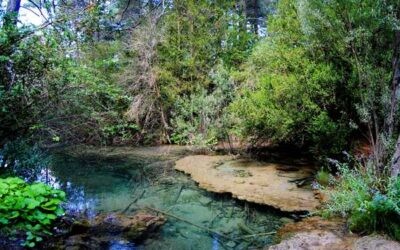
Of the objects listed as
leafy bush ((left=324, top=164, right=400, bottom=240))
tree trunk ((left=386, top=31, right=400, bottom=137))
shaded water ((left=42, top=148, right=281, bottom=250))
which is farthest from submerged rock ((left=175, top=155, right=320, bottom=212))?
tree trunk ((left=386, top=31, right=400, bottom=137))

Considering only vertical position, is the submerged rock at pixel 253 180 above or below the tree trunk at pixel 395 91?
below

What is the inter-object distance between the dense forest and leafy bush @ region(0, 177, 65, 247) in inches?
0.6

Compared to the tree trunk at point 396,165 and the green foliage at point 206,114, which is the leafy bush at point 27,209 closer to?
the tree trunk at point 396,165

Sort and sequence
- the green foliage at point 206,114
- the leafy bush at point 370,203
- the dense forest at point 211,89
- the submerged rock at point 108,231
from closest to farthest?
the leafy bush at point 370,203, the submerged rock at point 108,231, the dense forest at point 211,89, the green foliage at point 206,114

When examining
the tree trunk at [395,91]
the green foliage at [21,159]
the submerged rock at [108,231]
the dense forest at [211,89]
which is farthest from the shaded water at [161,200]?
the tree trunk at [395,91]

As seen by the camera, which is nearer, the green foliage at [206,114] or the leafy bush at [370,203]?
the leafy bush at [370,203]

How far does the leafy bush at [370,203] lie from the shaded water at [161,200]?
1.14 m

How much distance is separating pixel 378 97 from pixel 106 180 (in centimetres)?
627

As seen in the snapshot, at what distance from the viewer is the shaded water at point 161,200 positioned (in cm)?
538

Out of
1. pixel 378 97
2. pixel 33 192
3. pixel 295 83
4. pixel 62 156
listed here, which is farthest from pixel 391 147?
pixel 62 156

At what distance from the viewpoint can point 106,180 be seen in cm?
901

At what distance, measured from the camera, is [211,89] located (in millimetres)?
14172

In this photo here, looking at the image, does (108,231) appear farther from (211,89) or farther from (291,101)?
(211,89)

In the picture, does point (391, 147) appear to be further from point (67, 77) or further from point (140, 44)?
point (140, 44)
